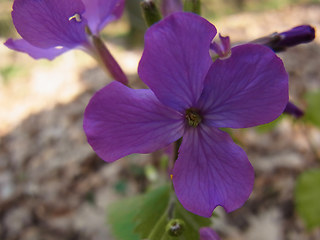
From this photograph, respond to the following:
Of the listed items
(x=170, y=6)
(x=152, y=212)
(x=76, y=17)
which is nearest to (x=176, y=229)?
(x=152, y=212)

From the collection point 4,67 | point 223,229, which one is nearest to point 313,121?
point 223,229

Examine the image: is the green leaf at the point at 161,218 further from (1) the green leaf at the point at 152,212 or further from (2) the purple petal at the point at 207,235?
(2) the purple petal at the point at 207,235

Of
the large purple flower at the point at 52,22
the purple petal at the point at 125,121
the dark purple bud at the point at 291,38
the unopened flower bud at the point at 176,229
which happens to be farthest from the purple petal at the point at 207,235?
the large purple flower at the point at 52,22

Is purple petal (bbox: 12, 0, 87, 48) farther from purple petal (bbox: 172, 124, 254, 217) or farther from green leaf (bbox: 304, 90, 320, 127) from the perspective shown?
green leaf (bbox: 304, 90, 320, 127)

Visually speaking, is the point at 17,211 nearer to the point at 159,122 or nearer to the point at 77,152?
the point at 77,152

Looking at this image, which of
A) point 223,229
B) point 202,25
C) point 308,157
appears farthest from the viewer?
point 308,157

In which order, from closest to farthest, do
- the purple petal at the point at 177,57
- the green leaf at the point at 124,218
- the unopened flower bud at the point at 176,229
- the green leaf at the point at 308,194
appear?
the purple petal at the point at 177,57, the unopened flower bud at the point at 176,229, the green leaf at the point at 124,218, the green leaf at the point at 308,194

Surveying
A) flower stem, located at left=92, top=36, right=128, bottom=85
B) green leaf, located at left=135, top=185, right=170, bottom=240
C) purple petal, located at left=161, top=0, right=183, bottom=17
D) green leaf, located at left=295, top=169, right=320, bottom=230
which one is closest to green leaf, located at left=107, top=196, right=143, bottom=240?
green leaf, located at left=135, top=185, right=170, bottom=240

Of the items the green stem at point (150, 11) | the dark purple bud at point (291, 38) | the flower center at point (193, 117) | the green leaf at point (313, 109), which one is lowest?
the green leaf at point (313, 109)
